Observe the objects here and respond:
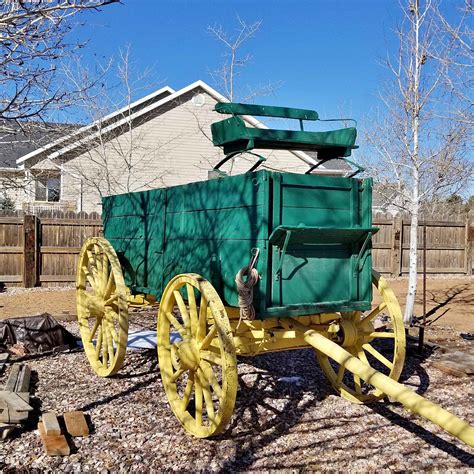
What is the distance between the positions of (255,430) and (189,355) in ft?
2.68

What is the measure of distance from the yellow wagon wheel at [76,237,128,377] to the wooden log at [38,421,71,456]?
1.32 meters

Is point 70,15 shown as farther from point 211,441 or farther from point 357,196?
point 211,441

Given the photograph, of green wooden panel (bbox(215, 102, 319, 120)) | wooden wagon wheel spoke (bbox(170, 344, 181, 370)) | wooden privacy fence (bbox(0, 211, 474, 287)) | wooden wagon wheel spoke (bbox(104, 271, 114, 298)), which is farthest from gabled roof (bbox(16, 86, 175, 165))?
wooden wagon wheel spoke (bbox(170, 344, 181, 370))

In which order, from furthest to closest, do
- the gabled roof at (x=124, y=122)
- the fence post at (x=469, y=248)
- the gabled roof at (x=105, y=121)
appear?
the fence post at (x=469, y=248) < the gabled roof at (x=124, y=122) < the gabled roof at (x=105, y=121)

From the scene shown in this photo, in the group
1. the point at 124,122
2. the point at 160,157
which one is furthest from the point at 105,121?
the point at 160,157

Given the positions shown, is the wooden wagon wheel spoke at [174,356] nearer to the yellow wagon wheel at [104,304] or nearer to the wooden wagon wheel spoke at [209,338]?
the wooden wagon wheel spoke at [209,338]

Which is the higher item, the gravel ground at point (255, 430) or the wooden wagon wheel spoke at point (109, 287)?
the wooden wagon wheel spoke at point (109, 287)

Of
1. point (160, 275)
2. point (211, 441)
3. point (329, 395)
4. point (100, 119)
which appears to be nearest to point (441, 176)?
point (329, 395)

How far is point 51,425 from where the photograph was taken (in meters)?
3.73

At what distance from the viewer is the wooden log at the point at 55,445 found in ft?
11.7

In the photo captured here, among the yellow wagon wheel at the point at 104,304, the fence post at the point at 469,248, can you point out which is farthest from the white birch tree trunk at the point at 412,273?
the fence post at the point at 469,248

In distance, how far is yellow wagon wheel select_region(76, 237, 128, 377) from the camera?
4.89 metres

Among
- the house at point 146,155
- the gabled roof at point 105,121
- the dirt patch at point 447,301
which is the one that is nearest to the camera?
the dirt patch at point 447,301

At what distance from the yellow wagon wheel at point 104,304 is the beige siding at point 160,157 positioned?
11839 millimetres
